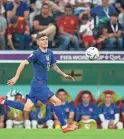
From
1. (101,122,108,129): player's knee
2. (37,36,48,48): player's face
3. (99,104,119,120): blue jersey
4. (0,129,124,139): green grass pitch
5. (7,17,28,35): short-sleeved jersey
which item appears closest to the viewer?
(37,36,48,48): player's face

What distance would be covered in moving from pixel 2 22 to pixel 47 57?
4.90m

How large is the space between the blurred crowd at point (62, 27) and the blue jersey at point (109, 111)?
166 centimetres

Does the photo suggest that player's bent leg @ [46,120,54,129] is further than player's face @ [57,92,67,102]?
No

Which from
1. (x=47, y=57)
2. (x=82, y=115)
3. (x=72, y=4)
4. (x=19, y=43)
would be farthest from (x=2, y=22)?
(x=47, y=57)

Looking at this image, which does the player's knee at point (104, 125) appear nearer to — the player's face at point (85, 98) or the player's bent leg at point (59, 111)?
→ the player's face at point (85, 98)

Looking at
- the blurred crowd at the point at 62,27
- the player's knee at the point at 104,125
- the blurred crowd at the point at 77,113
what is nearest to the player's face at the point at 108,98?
the blurred crowd at the point at 77,113

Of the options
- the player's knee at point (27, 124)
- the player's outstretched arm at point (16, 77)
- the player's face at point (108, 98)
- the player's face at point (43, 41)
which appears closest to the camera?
the player's outstretched arm at point (16, 77)

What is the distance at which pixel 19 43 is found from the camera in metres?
15.2

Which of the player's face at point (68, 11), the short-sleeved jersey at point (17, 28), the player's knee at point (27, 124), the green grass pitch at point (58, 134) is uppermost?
the player's face at point (68, 11)

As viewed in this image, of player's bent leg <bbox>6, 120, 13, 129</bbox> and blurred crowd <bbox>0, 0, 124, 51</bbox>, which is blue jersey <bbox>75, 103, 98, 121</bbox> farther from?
blurred crowd <bbox>0, 0, 124, 51</bbox>

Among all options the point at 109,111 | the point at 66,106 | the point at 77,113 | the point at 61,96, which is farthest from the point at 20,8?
the point at 109,111

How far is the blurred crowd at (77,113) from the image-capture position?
13719 millimetres

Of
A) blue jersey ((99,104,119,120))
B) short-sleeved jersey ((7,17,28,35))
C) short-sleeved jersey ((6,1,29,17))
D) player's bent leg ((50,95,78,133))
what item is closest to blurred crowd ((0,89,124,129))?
blue jersey ((99,104,119,120))

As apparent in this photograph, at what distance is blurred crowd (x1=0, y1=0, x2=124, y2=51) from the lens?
1514 cm
